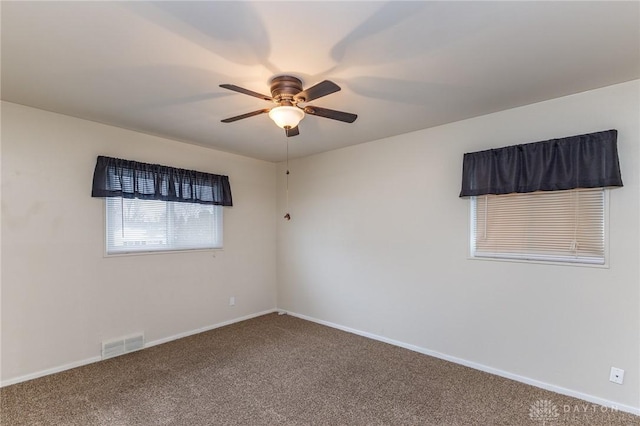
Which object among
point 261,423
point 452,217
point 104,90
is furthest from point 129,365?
point 452,217

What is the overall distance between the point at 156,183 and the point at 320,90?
8.57 ft

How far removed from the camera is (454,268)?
10.8 ft

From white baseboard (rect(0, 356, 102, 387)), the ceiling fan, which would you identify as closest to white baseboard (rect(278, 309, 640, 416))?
the ceiling fan

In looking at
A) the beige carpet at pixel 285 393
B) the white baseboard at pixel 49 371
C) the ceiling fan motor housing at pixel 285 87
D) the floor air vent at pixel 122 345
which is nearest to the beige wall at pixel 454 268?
the beige carpet at pixel 285 393

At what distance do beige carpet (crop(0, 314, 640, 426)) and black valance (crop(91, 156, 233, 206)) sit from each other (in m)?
1.79

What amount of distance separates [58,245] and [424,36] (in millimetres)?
3669

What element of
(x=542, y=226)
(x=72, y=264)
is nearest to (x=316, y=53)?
(x=542, y=226)

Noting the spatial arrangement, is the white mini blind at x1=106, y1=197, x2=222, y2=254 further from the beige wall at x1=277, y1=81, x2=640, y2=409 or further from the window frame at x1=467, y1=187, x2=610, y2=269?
the window frame at x1=467, y1=187, x2=610, y2=269

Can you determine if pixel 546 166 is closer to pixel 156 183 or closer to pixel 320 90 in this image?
pixel 320 90

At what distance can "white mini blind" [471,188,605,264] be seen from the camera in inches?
100

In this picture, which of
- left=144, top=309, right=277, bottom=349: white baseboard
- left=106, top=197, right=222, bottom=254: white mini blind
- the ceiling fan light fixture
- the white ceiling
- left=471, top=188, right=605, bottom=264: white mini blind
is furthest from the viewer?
left=144, top=309, right=277, bottom=349: white baseboard

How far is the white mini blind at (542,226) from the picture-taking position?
2.55 metres

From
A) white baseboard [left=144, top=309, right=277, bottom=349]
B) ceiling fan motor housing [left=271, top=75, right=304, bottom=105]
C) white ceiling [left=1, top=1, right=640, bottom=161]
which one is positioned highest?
white ceiling [left=1, top=1, right=640, bottom=161]

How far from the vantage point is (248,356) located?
3381mm
